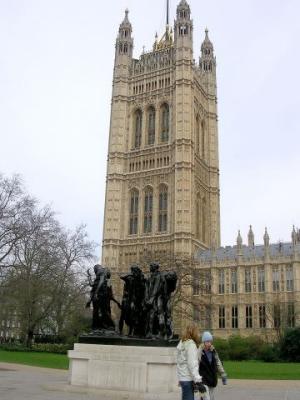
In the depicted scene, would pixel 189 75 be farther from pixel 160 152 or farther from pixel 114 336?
pixel 114 336

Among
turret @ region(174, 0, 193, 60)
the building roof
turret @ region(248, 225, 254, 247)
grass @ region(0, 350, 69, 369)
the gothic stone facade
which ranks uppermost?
turret @ region(174, 0, 193, 60)

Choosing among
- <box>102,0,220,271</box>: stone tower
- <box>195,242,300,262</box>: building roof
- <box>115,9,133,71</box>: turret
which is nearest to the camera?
<box>195,242,300,262</box>: building roof

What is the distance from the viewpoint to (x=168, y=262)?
41438 mm

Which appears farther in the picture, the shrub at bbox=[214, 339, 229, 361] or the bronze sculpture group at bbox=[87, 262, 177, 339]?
the shrub at bbox=[214, 339, 229, 361]

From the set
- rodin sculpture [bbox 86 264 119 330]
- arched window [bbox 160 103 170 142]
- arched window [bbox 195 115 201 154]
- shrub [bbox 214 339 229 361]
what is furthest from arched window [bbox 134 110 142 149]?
rodin sculpture [bbox 86 264 119 330]

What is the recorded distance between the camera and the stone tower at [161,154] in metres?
67.7

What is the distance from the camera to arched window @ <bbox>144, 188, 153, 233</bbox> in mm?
69375

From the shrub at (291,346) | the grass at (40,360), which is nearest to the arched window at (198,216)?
the shrub at (291,346)

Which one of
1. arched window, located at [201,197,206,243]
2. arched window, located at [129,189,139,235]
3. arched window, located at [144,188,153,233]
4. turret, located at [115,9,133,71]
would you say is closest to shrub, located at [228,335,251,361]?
arched window, located at [144,188,153,233]

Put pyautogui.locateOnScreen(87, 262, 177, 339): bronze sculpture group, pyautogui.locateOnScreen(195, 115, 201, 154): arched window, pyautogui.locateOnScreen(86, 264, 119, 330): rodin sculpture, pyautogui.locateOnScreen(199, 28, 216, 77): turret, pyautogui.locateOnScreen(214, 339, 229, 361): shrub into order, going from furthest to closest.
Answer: pyautogui.locateOnScreen(199, 28, 216, 77): turret → pyautogui.locateOnScreen(195, 115, 201, 154): arched window → pyautogui.locateOnScreen(214, 339, 229, 361): shrub → pyautogui.locateOnScreen(86, 264, 119, 330): rodin sculpture → pyautogui.locateOnScreen(87, 262, 177, 339): bronze sculpture group

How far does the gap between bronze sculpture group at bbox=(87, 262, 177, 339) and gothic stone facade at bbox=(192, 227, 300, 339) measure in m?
39.8

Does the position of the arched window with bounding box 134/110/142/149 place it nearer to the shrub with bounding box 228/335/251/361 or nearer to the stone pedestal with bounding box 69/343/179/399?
the shrub with bounding box 228/335/251/361

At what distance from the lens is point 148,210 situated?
70.6m

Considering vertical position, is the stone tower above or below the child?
above
